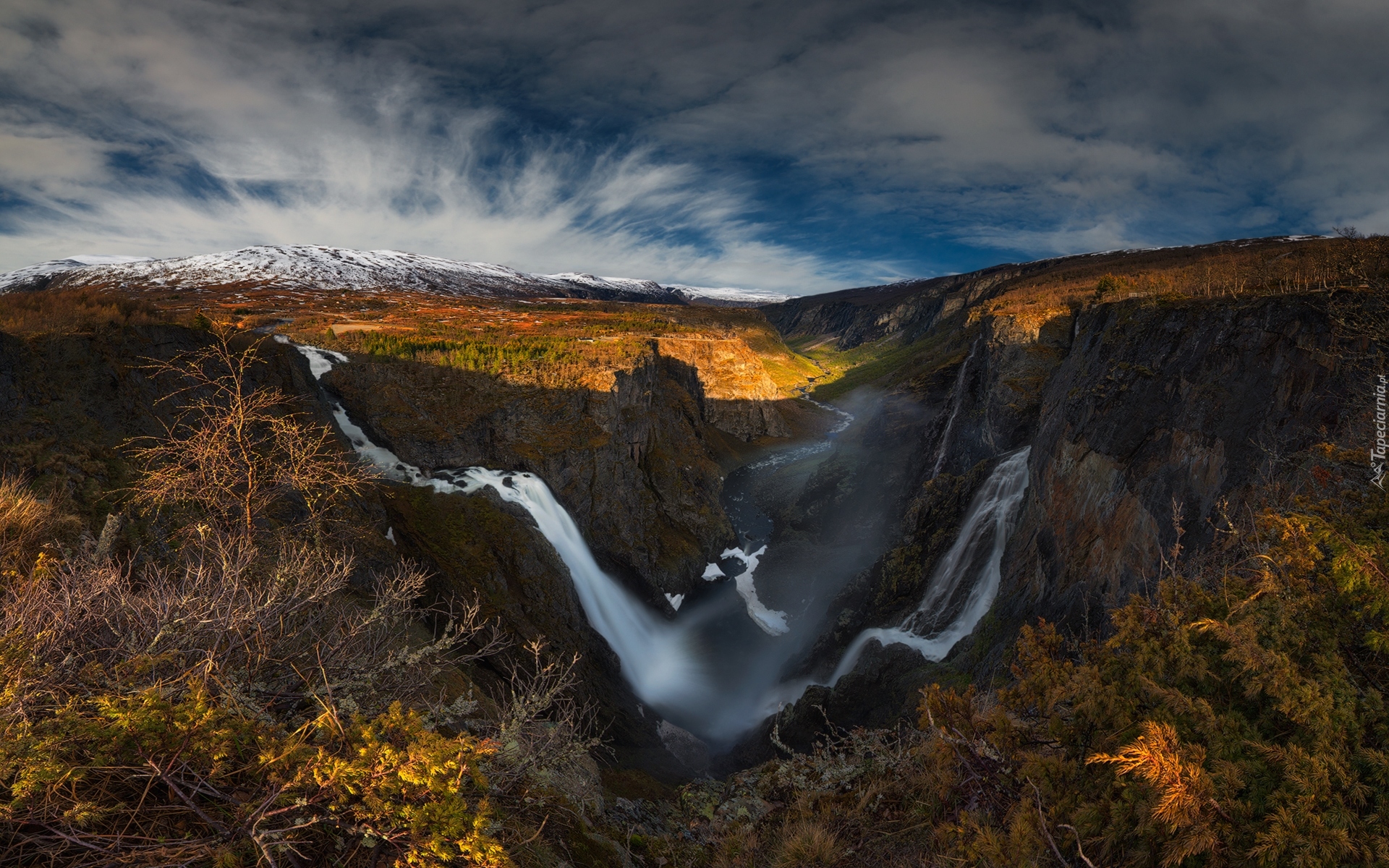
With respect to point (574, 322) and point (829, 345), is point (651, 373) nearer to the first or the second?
point (574, 322)

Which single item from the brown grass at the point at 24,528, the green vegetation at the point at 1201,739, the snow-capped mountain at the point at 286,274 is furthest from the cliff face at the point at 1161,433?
the snow-capped mountain at the point at 286,274

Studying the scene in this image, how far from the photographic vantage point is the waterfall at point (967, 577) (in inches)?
693

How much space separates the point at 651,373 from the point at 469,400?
53.7ft

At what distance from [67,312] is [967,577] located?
25.9 m

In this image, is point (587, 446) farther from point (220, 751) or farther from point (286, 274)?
point (286, 274)

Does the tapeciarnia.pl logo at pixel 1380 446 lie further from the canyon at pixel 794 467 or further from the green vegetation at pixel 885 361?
the green vegetation at pixel 885 361

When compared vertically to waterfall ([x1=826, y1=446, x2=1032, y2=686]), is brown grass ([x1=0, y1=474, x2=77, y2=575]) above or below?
above

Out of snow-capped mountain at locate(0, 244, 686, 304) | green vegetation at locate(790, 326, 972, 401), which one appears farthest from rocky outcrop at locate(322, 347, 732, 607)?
snow-capped mountain at locate(0, 244, 686, 304)

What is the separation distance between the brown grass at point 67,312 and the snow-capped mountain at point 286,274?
90.0 metres

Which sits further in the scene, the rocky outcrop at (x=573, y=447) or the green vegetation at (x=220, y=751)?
the rocky outcrop at (x=573, y=447)

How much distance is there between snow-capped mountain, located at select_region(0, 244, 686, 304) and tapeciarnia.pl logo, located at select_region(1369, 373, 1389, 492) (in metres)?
110

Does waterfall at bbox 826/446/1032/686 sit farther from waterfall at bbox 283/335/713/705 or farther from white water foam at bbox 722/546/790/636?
waterfall at bbox 283/335/713/705

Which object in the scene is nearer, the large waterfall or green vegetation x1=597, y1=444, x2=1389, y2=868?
green vegetation x1=597, y1=444, x2=1389, y2=868

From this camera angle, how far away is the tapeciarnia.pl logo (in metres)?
4.68
